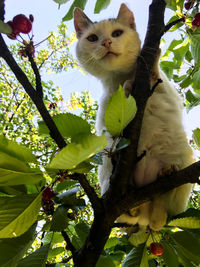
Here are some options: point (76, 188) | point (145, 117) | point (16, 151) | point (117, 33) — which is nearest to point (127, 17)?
point (117, 33)

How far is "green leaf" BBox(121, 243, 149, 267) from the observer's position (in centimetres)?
128

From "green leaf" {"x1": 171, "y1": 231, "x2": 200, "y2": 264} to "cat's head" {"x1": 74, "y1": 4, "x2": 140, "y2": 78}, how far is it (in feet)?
3.77

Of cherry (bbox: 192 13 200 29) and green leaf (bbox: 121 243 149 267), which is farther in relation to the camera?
cherry (bbox: 192 13 200 29)

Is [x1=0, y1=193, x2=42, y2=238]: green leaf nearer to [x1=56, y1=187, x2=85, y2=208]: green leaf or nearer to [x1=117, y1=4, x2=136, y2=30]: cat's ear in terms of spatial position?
[x1=56, y1=187, x2=85, y2=208]: green leaf

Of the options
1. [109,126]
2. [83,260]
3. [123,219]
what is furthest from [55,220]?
[109,126]

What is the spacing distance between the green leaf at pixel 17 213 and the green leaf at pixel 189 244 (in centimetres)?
79

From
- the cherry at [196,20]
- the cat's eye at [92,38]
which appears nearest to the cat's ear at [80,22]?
the cat's eye at [92,38]

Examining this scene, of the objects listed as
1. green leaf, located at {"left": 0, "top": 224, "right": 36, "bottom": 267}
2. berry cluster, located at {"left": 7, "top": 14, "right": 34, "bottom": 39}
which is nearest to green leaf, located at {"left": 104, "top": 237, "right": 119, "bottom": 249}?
green leaf, located at {"left": 0, "top": 224, "right": 36, "bottom": 267}

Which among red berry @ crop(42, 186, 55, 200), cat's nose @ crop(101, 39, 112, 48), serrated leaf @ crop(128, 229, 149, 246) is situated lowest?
serrated leaf @ crop(128, 229, 149, 246)

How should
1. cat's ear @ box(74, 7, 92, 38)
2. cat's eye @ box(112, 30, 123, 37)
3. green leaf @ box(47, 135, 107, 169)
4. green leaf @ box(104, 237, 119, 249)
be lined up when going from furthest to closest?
cat's ear @ box(74, 7, 92, 38)
cat's eye @ box(112, 30, 123, 37)
green leaf @ box(104, 237, 119, 249)
green leaf @ box(47, 135, 107, 169)

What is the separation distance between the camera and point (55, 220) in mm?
1144

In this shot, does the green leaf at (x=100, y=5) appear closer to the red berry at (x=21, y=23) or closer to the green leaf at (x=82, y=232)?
the red berry at (x=21, y=23)

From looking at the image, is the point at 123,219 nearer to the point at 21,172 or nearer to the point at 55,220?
the point at 55,220

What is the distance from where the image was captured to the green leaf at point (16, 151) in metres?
0.76
